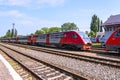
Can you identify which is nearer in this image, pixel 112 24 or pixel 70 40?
pixel 70 40

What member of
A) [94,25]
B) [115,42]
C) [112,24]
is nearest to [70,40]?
[115,42]

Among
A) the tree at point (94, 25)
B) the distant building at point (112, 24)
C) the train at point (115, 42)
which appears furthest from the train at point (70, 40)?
the tree at point (94, 25)

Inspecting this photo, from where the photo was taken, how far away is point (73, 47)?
2822 centimetres

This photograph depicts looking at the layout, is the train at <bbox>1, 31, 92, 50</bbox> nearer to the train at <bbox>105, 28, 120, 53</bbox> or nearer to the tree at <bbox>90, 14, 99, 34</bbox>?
the train at <bbox>105, 28, 120, 53</bbox>

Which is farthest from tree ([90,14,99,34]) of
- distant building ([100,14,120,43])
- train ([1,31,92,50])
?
train ([1,31,92,50])

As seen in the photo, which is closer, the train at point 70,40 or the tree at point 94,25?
the train at point 70,40

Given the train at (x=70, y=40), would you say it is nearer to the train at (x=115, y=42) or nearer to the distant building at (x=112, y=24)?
the train at (x=115, y=42)

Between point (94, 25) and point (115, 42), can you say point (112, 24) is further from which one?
point (94, 25)

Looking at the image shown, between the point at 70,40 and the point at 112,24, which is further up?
the point at 112,24

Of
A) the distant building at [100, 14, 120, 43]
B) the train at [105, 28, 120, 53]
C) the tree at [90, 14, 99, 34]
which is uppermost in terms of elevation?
the tree at [90, 14, 99, 34]

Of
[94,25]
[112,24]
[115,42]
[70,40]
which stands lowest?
[115,42]

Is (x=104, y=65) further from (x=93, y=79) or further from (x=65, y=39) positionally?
(x=65, y=39)

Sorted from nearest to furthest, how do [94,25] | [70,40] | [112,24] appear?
[70,40] < [112,24] < [94,25]

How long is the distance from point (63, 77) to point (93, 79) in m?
1.55
